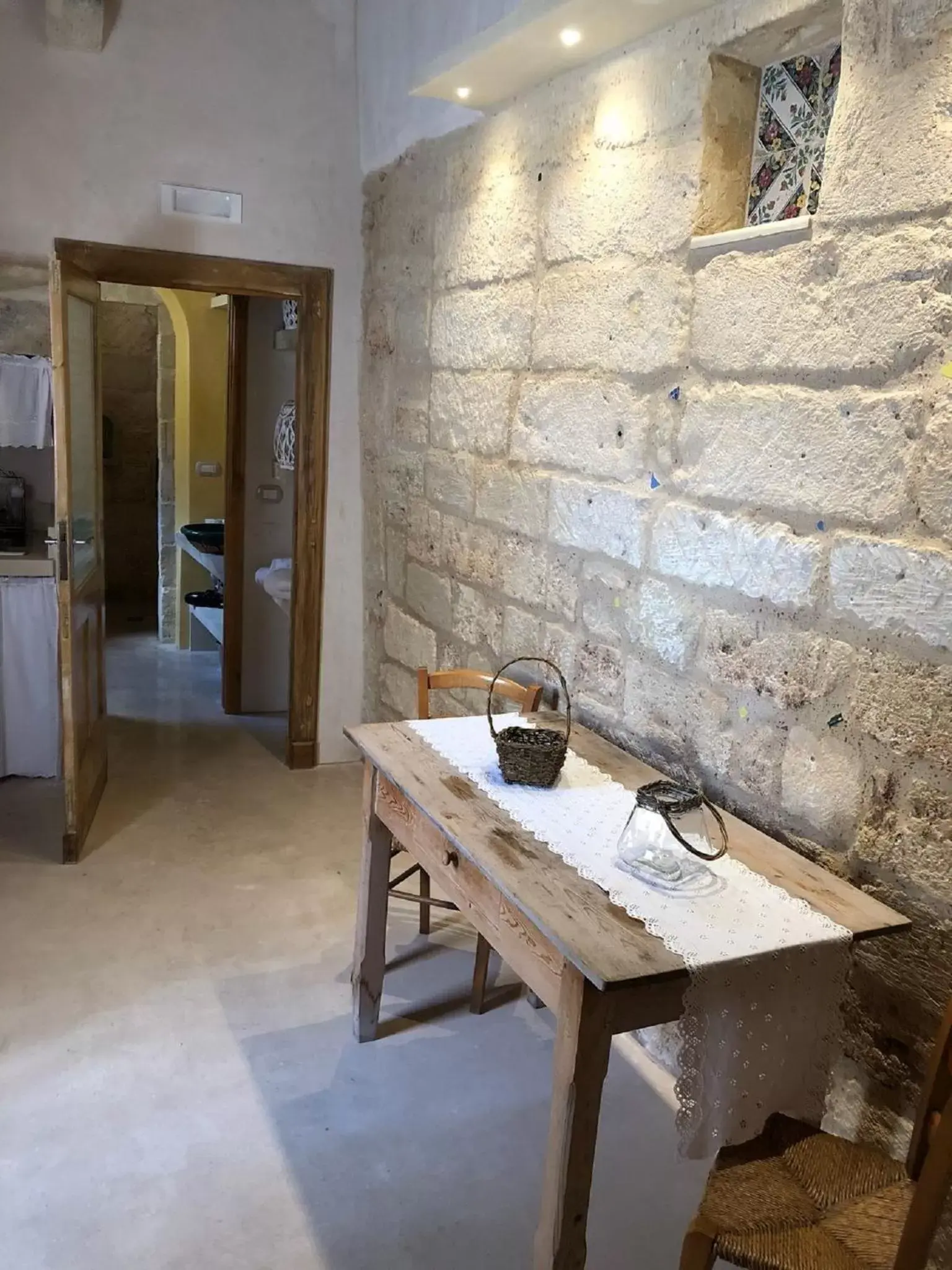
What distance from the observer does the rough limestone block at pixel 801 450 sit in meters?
1.80

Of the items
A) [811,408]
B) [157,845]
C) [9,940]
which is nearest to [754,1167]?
[811,408]

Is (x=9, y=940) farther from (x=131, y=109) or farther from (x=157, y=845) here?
(x=131, y=109)

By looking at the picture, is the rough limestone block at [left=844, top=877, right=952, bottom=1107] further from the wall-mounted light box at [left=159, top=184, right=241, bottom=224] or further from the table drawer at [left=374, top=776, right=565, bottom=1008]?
the wall-mounted light box at [left=159, top=184, right=241, bottom=224]

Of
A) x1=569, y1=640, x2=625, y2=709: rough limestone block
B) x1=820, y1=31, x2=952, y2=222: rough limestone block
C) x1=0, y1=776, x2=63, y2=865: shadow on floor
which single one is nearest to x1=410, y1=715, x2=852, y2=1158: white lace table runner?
x1=569, y1=640, x2=625, y2=709: rough limestone block

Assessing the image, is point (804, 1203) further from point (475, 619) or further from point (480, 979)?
point (475, 619)

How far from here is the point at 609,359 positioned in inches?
101

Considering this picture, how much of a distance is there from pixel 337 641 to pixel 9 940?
1883 millimetres

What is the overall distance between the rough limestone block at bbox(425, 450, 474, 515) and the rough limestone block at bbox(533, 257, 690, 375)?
1.78 feet

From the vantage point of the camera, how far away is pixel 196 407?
6.09 metres

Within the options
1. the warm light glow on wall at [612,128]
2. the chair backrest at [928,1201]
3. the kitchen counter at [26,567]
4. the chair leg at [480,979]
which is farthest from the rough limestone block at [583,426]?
the kitchen counter at [26,567]

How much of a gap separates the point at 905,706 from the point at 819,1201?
82 cm

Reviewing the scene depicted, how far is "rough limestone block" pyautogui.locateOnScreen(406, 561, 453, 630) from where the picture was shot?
3.55 metres

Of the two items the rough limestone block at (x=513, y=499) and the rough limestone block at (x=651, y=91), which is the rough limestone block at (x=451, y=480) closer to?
the rough limestone block at (x=513, y=499)

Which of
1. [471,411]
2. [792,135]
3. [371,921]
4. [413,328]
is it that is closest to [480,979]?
[371,921]
